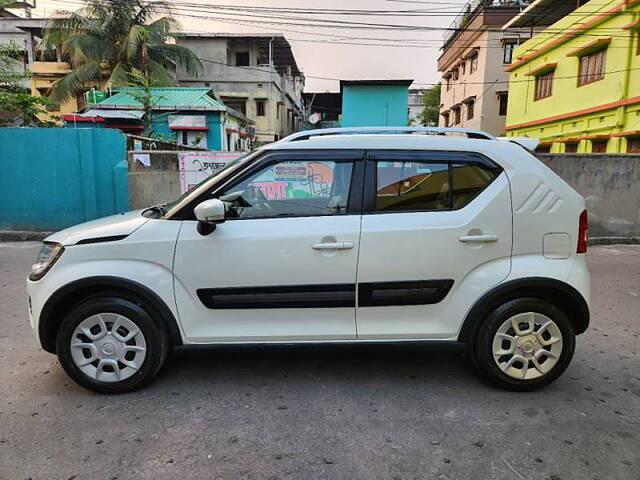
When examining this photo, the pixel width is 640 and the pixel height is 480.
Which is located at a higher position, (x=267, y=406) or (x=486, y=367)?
(x=486, y=367)

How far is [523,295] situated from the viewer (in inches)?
128

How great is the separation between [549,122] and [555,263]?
20503 millimetres

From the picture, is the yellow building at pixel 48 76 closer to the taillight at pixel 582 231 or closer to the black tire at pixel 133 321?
the black tire at pixel 133 321

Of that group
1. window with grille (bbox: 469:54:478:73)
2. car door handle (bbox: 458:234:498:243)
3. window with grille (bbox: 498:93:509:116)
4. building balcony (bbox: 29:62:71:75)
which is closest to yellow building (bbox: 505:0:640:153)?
window with grille (bbox: 498:93:509:116)

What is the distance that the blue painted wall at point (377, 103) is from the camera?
2438 centimetres

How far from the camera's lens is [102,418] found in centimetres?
292

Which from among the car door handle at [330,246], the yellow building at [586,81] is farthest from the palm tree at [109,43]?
the car door handle at [330,246]

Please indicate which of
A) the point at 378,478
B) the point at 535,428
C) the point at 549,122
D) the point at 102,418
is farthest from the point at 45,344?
the point at 549,122

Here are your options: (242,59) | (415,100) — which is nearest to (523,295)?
(242,59)

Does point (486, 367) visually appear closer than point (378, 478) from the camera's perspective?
No

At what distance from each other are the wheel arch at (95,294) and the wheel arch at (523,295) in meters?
2.04

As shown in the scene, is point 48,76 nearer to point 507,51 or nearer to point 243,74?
point 243,74

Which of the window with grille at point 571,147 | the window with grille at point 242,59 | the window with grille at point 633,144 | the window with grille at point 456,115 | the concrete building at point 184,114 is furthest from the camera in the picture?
the window with grille at point 456,115

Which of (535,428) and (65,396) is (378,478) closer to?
(535,428)
